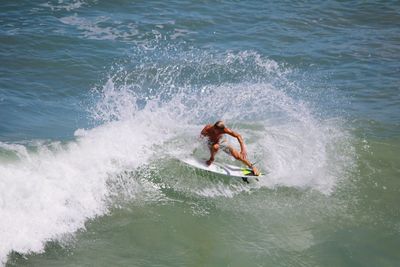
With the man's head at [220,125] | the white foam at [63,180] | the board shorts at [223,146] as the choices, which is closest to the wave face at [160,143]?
the white foam at [63,180]

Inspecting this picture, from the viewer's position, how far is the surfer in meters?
11.1

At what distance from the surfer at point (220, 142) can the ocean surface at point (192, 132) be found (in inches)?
20.6

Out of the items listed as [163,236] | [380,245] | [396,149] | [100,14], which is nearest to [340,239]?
[380,245]

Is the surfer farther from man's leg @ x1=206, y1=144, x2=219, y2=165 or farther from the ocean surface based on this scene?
the ocean surface

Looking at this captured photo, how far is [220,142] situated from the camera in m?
11.6

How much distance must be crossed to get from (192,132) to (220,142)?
1.61 m

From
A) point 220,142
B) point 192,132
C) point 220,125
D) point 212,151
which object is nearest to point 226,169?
point 212,151

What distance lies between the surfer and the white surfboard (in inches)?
5.0

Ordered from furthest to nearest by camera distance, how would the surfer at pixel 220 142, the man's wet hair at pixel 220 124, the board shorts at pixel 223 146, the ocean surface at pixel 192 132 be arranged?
the board shorts at pixel 223 146 → the surfer at pixel 220 142 → the man's wet hair at pixel 220 124 → the ocean surface at pixel 192 132

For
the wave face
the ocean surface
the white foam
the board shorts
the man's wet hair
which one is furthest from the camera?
the board shorts

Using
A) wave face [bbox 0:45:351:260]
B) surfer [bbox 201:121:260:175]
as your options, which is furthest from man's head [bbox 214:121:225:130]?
wave face [bbox 0:45:351:260]

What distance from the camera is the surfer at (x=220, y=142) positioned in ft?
36.4

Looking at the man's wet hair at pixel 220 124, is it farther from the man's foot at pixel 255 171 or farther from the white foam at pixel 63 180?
the white foam at pixel 63 180

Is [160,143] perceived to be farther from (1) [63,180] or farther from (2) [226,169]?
(1) [63,180]
